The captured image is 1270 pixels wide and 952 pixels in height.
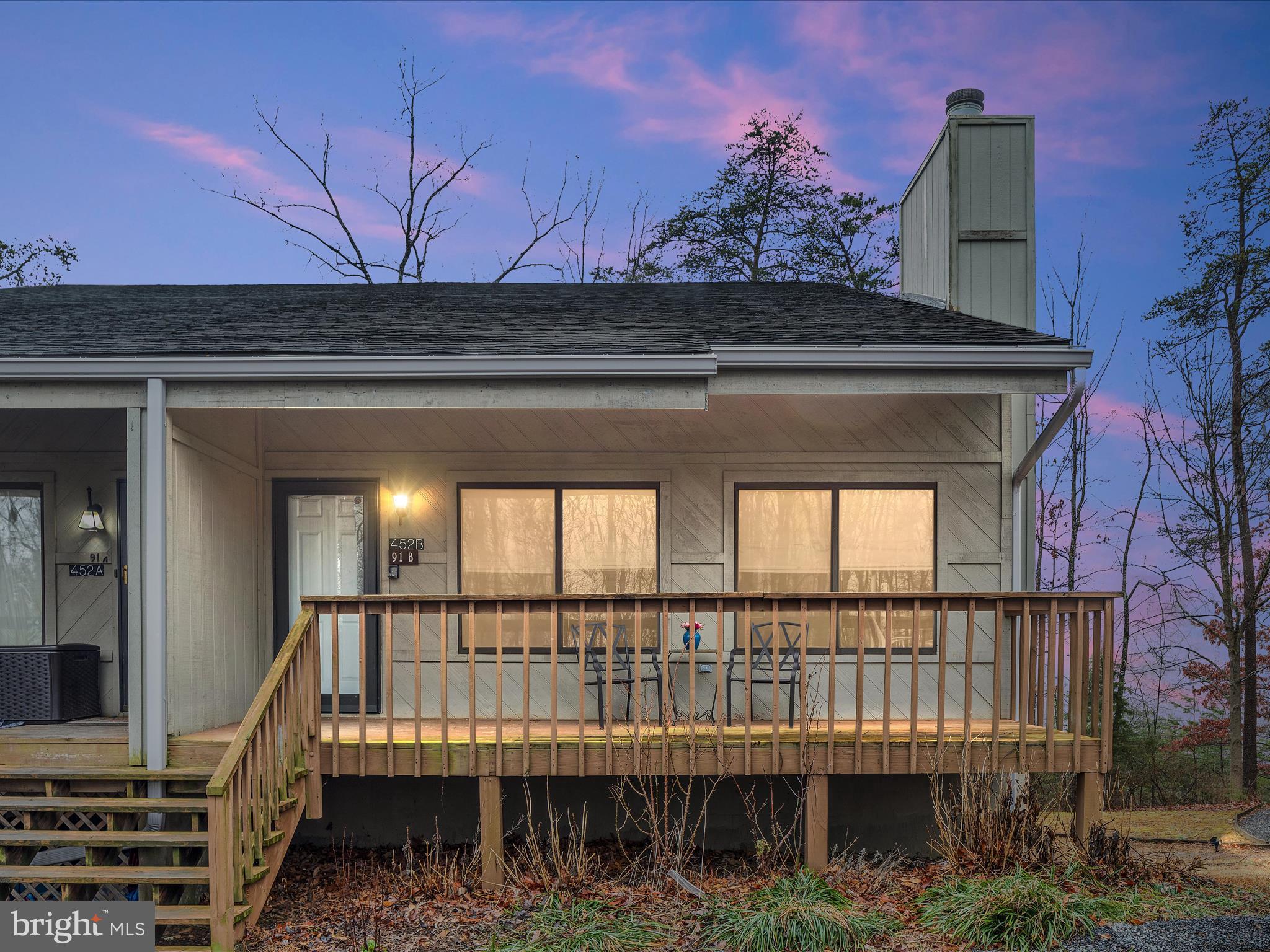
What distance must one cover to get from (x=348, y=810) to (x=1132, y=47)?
65.6ft

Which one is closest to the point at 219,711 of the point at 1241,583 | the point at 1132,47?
the point at 1241,583

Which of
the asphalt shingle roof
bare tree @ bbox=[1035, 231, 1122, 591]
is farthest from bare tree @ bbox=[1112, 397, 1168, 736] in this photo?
the asphalt shingle roof

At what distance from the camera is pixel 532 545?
7.18 meters

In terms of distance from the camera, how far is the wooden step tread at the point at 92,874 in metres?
4.78

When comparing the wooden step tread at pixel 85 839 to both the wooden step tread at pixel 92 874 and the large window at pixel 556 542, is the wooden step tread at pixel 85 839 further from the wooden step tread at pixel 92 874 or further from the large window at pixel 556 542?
the large window at pixel 556 542

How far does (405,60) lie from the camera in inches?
688

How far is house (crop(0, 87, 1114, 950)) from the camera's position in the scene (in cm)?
556

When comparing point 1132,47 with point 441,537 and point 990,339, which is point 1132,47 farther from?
point 441,537

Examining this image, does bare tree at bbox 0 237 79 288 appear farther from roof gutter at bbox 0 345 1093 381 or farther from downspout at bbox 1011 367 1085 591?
downspout at bbox 1011 367 1085 591

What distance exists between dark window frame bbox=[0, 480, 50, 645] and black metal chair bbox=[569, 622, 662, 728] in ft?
13.3

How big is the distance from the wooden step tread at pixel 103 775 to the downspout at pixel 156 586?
11 centimetres

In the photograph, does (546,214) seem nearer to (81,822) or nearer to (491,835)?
(491,835)

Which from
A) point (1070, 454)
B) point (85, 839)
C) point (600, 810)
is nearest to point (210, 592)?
point (85, 839)

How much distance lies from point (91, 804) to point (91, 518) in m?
2.77
